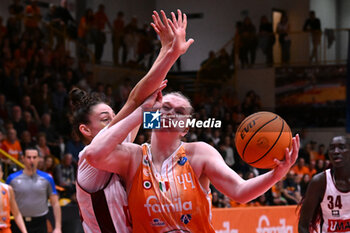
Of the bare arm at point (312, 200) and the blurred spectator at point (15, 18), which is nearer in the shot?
the bare arm at point (312, 200)

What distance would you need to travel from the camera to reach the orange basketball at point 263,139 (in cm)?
281

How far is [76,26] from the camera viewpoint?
52.9ft

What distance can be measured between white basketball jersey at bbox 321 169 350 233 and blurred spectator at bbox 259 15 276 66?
12.4 m

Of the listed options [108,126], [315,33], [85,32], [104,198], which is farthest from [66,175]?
[315,33]

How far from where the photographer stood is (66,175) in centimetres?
1038

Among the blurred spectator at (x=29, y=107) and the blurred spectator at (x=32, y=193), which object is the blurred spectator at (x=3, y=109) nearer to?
the blurred spectator at (x=29, y=107)

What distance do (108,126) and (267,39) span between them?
14736mm

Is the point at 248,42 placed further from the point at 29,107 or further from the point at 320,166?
the point at 29,107

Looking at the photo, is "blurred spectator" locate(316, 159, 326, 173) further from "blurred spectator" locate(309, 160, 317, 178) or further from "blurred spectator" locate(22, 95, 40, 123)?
"blurred spectator" locate(22, 95, 40, 123)

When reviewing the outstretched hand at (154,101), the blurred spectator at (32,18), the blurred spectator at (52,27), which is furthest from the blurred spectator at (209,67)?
the outstretched hand at (154,101)

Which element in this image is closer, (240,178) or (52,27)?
(240,178)

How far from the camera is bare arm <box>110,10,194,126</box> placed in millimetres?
2936

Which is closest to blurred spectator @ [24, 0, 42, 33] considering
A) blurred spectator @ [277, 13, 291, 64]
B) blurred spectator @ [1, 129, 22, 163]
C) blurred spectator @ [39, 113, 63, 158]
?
blurred spectator @ [39, 113, 63, 158]

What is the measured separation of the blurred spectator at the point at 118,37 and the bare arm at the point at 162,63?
12751mm
